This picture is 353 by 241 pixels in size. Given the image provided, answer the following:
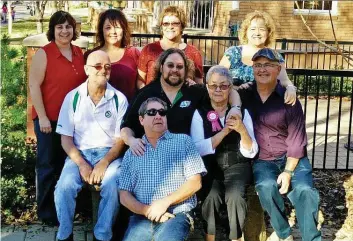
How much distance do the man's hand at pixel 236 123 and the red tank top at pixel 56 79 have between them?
56.5 inches

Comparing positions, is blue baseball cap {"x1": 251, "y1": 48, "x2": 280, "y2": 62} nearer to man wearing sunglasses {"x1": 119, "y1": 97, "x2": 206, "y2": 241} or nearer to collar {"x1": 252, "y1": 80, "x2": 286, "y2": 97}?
collar {"x1": 252, "y1": 80, "x2": 286, "y2": 97}

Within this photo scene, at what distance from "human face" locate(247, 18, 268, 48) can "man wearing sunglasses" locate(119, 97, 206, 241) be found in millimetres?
1345

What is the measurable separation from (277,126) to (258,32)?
924mm

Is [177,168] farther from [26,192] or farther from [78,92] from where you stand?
[26,192]

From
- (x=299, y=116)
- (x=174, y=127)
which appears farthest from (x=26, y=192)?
(x=299, y=116)

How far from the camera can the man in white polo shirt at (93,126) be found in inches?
180

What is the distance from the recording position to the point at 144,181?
165 inches

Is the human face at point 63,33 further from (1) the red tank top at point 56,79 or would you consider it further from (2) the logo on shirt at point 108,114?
(2) the logo on shirt at point 108,114

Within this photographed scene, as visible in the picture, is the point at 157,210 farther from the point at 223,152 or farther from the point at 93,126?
the point at 93,126

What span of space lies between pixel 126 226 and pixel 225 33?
12.8 m

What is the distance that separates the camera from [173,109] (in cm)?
466

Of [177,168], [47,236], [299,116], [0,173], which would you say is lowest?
[47,236]

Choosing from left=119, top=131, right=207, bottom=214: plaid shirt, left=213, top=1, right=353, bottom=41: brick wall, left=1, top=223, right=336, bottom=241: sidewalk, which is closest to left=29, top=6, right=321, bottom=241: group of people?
left=119, top=131, right=207, bottom=214: plaid shirt

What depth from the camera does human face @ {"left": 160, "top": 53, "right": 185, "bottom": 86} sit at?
4625 millimetres
